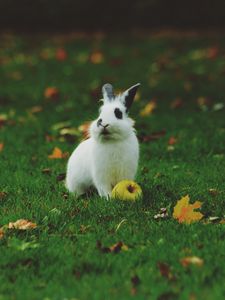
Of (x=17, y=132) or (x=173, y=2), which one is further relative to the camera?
(x=173, y=2)

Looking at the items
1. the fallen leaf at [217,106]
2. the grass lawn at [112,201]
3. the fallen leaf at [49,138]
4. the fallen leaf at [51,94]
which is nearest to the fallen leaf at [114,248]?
the grass lawn at [112,201]

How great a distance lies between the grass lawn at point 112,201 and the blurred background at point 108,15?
11.9ft

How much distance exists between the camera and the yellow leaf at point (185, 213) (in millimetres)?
4605

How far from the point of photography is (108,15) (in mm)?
16703

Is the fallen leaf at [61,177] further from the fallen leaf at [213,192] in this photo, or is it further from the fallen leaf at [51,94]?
the fallen leaf at [51,94]

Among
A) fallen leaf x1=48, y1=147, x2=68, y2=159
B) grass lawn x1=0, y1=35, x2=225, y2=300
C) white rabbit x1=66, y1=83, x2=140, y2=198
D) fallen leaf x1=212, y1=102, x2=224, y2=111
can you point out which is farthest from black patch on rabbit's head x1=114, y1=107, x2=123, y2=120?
fallen leaf x1=212, y1=102, x2=224, y2=111

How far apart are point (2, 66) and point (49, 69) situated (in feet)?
3.53

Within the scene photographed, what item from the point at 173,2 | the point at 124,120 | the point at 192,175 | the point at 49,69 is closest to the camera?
the point at 124,120

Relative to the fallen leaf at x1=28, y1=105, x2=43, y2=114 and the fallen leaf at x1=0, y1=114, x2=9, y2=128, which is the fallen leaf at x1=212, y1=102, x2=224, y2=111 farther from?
the fallen leaf at x1=0, y1=114, x2=9, y2=128

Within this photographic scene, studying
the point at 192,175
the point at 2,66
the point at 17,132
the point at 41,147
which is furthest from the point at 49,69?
the point at 192,175

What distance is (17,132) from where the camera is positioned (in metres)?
8.12

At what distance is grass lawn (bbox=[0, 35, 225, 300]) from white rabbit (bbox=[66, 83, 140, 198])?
180 mm

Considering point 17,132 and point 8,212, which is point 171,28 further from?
point 8,212

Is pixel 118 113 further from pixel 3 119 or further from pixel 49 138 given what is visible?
pixel 3 119
